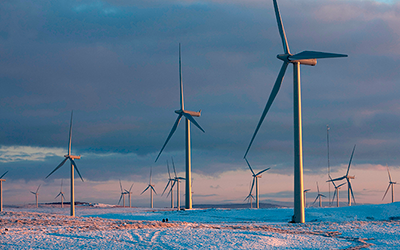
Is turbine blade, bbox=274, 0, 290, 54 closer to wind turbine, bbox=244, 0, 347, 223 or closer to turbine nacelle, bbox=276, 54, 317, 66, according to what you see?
wind turbine, bbox=244, 0, 347, 223

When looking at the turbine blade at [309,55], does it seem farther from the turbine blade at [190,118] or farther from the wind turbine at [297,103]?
the turbine blade at [190,118]

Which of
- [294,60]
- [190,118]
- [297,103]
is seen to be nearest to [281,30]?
[294,60]

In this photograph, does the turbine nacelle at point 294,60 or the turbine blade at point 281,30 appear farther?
the turbine blade at point 281,30

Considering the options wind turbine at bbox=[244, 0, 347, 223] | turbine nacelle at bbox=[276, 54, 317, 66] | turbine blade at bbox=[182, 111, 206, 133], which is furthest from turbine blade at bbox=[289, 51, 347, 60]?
turbine blade at bbox=[182, 111, 206, 133]

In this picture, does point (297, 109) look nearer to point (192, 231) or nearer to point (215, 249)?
point (192, 231)

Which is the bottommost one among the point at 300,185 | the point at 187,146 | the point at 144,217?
the point at 144,217

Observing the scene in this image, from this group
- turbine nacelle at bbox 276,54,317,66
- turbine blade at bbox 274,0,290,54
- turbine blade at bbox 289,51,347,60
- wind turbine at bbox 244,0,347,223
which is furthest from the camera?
turbine blade at bbox 274,0,290,54

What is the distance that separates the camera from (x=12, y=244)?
72.1 feet

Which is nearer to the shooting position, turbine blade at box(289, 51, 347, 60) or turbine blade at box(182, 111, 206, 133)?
turbine blade at box(289, 51, 347, 60)

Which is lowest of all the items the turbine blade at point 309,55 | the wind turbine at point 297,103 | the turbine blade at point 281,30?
the wind turbine at point 297,103

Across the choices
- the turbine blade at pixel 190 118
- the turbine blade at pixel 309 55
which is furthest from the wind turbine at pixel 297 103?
the turbine blade at pixel 190 118

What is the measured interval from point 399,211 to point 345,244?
27.4 meters

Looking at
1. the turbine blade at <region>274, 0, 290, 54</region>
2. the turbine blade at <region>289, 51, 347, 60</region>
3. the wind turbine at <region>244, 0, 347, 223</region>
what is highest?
the turbine blade at <region>274, 0, 290, 54</region>

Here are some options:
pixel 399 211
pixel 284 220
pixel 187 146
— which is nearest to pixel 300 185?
pixel 284 220
